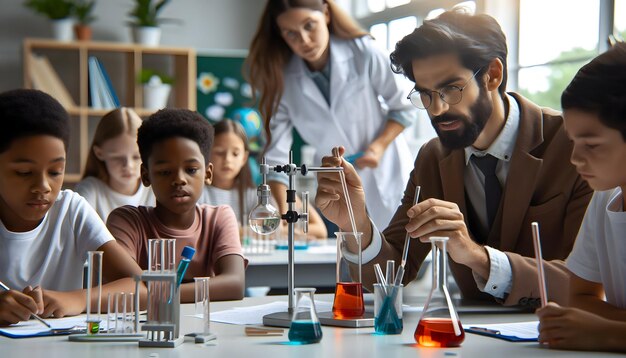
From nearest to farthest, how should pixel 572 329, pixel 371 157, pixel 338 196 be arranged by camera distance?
pixel 572 329 < pixel 338 196 < pixel 371 157

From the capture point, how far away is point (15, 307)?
5.14 ft

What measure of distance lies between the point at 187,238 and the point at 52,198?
444 mm

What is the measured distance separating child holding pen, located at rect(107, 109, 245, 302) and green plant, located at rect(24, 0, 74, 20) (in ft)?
12.5

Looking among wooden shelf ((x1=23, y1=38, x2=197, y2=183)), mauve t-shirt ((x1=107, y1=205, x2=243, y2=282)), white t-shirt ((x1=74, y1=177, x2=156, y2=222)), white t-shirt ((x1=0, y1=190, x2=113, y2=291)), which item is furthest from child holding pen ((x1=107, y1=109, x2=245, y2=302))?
wooden shelf ((x1=23, y1=38, x2=197, y2=183))

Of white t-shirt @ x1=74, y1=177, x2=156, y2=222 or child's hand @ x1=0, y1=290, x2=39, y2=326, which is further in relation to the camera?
white t-shirt @ x1=74, y1=177, x2=156, y2=222

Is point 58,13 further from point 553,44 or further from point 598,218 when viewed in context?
point 598,218

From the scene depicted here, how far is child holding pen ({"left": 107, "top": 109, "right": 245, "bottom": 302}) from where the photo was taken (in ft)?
7.11

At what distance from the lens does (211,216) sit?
2305mm

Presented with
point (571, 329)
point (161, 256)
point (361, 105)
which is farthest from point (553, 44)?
point (161, 256)

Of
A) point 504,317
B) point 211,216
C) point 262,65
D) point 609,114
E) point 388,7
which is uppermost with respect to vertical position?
point 388,7

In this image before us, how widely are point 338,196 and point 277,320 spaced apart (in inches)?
17.0

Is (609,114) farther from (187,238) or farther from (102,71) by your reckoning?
(102,71)

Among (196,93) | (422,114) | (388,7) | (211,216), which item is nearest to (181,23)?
(196,93)

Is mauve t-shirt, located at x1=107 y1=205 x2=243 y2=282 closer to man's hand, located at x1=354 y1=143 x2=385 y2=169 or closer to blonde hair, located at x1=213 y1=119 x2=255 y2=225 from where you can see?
man's hand, located at x1=354 y1=143 x2=385 y2=169
